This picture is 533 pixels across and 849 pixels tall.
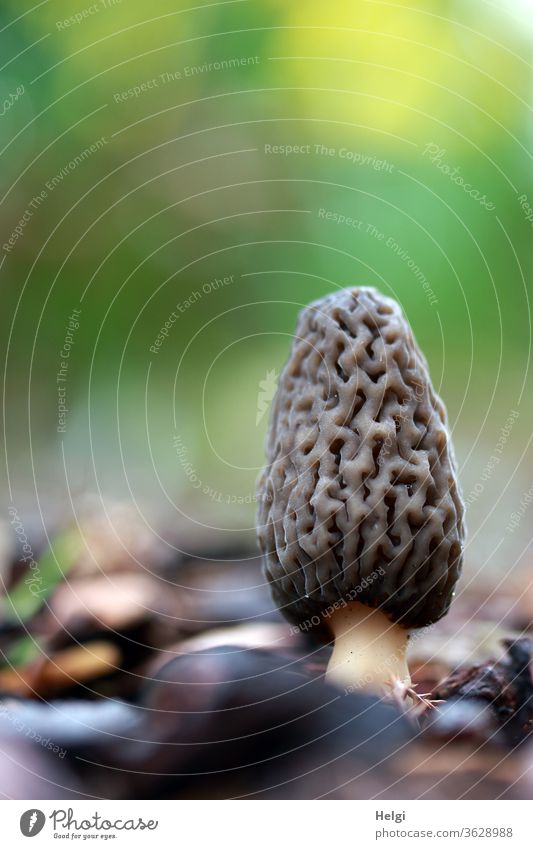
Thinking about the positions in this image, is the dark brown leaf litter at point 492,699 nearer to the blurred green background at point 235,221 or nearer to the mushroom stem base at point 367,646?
the mushroom stem base at point 367,646

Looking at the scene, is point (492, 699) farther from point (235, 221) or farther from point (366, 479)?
point (235, 221)

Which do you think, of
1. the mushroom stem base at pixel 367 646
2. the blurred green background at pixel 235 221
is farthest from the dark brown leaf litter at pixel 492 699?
the blurred green background at pixel 235 221

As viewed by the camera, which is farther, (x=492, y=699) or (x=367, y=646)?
(x=367, y=646)

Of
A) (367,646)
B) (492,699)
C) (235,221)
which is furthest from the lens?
(235,221)

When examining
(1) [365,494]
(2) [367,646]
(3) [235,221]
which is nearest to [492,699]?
(2) [367,646]

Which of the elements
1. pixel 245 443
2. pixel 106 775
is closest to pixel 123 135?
pixel 245 443

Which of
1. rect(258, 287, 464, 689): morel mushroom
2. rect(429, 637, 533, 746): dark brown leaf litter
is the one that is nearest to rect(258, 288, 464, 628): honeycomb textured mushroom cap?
rect(258, 287, 464, 689): morel mushroom
